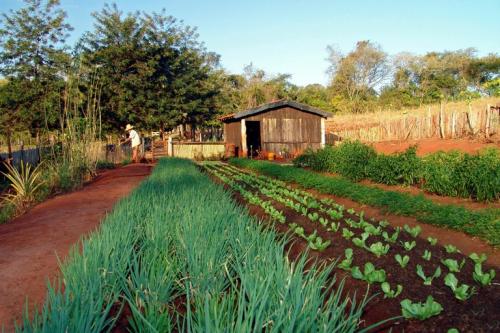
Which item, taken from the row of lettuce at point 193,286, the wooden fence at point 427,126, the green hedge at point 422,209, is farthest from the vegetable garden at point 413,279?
the wooden fence at point 427,126

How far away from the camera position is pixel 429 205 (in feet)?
17.7

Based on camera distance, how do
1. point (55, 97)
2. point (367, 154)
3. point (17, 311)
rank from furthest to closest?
point (55, 97) → point (367, 154) → point (17, 311)

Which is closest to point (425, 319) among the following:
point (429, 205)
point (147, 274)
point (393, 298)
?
point (393, 298)

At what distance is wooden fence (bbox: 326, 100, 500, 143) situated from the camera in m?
13.2

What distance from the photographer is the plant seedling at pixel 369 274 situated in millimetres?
2328

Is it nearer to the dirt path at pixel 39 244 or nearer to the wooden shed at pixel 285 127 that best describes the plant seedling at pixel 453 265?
the dirt path at pixel 39 244

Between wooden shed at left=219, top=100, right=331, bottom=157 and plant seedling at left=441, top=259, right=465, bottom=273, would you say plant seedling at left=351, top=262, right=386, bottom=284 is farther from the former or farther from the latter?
wooden shed at left=219, top=100, right=331, bottom=157

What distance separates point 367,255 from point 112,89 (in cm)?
2269

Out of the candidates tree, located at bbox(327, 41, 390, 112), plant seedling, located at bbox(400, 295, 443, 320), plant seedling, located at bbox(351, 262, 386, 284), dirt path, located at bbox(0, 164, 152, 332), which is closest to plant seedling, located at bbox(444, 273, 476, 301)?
plant seedling, located at bbox(400, 295, 443, 320)

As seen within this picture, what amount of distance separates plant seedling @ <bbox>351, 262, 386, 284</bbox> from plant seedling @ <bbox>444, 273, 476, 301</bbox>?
1.17ft

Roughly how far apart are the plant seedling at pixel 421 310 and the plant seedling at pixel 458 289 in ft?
0.69

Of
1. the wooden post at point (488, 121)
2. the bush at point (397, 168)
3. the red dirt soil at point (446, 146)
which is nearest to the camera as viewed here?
the bush at point (397, 168)

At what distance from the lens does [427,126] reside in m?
16.8

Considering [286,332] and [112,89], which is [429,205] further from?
[112,89]
